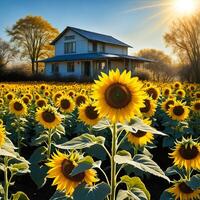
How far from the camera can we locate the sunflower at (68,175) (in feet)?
7.91

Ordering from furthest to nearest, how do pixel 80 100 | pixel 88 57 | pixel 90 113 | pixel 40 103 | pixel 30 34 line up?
pixel 30 34 < pixel 88 57 < pixel 40 103 < pixel 80 100 < pixel 90 113

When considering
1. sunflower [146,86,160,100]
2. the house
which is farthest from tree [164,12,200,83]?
sunflower [146,86,160,100]

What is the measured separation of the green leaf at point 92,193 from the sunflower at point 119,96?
424mm

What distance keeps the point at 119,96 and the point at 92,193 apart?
63 centimetres

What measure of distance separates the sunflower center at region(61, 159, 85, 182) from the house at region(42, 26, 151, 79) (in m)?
37.3

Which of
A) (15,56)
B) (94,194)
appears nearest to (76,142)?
(94,194)

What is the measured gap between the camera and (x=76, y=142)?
2.16 metres

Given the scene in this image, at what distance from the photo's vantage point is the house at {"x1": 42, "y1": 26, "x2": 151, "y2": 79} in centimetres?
4165

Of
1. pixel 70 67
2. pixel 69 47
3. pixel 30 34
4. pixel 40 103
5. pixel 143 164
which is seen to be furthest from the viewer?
pixel 30 34

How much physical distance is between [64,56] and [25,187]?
40.3 m

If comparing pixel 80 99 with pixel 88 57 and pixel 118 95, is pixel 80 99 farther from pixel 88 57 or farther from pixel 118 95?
pixel 88 57

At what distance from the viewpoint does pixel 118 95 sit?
2328 mm

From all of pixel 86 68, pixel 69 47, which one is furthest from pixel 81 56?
pixel 69 47

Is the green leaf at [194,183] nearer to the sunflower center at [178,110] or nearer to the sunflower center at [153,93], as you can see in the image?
the sunflower center at [178,110]
